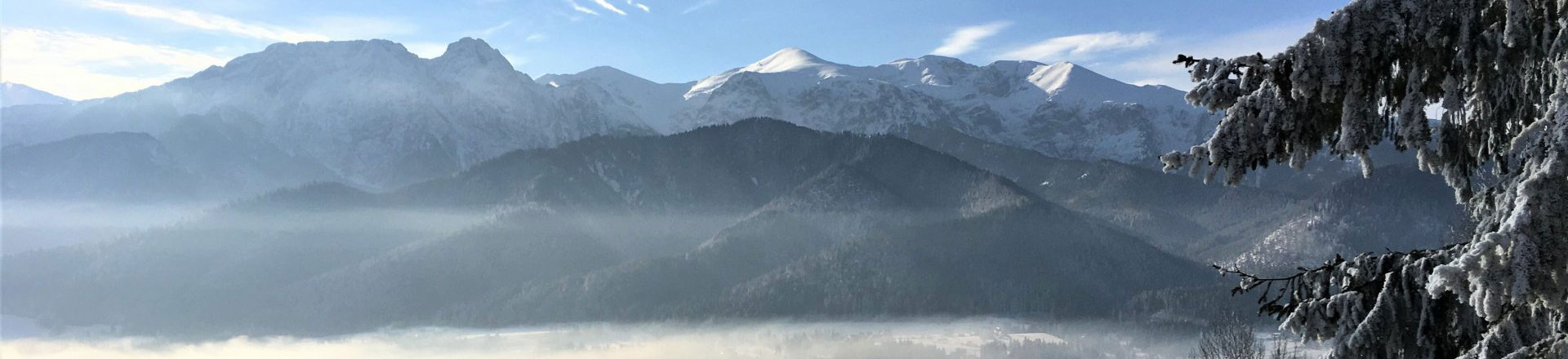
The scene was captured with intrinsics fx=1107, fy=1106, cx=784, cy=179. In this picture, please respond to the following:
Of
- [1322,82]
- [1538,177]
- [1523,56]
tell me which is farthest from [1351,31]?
[1538,177]

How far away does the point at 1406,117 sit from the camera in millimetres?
9398

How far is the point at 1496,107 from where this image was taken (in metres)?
9.42

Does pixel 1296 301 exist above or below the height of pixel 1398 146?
below

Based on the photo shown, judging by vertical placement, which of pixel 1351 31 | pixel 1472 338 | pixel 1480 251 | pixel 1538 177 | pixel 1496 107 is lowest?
pixel 1472 338

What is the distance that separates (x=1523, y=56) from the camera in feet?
29.8

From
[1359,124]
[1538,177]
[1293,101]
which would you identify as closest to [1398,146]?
[1359,124]

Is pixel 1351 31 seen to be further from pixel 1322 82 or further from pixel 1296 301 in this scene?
pixel 1296 301

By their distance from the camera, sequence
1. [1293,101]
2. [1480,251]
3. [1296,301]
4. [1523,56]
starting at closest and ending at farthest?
[1480,251] → [1523,56] → [1293,101] → [1296,301]

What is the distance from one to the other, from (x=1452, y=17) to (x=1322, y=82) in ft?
4.00

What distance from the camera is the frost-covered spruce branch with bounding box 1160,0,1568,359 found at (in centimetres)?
894

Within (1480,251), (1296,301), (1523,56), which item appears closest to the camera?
(1480,251)

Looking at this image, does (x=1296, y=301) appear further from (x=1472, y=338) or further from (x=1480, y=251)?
(x=1480, y=251)

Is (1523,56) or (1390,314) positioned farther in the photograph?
(1390,314)

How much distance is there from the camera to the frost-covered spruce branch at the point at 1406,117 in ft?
29.3
